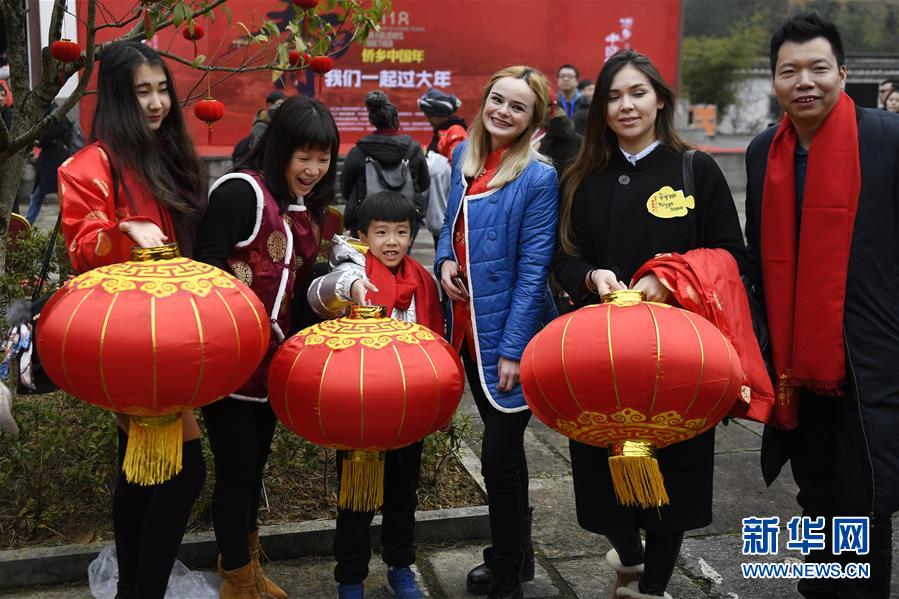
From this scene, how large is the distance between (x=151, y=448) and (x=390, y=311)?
0.94 m

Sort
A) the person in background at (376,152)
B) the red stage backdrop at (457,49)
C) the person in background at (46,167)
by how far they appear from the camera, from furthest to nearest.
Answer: the red stage backdrop at (457,49) → the person in background at (46,167) → the person in background at (376,152)

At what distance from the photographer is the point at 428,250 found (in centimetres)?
1147

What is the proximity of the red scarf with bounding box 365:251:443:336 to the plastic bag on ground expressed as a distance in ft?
3.99

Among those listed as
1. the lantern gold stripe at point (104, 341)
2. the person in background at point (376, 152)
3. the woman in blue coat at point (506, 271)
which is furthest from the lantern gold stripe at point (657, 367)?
the person in background at point (376, 152)

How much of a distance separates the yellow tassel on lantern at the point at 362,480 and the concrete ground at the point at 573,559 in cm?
62

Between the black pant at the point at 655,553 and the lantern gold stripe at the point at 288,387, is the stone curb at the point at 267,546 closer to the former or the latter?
the black pant at the point at 655,553

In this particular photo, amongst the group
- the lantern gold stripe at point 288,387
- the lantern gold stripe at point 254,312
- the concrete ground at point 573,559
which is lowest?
the concrete ground at point 573,559

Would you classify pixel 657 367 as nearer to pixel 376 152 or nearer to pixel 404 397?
pixel 404 397

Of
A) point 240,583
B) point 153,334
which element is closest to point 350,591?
point 240,583

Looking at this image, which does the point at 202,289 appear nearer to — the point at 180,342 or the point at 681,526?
the point at 180,342

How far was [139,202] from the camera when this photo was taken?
9.23 feet

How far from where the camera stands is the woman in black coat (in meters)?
3.01

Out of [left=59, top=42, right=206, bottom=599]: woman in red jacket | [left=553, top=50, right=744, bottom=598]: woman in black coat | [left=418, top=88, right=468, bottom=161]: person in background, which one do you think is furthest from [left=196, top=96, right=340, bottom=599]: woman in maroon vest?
[left=418, top=88, right=468, bottom=161]: person in background

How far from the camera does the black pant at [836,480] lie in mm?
2980
